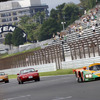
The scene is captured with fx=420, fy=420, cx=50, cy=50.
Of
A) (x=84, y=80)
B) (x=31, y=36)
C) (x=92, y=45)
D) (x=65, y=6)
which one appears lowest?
(x=84, y=80)

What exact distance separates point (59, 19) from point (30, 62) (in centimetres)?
5911

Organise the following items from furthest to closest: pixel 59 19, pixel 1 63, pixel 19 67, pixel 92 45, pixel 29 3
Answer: pixel 29 3 < pixel 59 19 < pixel 1 63 < pixel 19 67 < pixel 92 45

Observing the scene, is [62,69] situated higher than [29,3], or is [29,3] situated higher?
[29,3]

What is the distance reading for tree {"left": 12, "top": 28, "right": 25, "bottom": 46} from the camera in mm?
110306

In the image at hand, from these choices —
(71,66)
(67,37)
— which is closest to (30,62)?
(67,37)

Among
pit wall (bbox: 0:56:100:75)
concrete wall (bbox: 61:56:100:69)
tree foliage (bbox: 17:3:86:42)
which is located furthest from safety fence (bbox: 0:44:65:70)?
tree foliage (bbox: 17:3:86:42)

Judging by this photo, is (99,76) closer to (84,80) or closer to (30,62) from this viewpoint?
(84,80)

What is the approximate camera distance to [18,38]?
110250 mm

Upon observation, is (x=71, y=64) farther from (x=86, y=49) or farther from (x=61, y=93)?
(x=61, y=93)

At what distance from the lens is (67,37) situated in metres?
56.9

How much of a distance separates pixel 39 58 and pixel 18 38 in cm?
6194

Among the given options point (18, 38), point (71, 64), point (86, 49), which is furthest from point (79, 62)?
point (18, 38)

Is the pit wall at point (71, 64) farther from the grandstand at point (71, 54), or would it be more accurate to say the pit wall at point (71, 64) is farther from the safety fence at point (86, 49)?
the safety fence at point (86, 49)

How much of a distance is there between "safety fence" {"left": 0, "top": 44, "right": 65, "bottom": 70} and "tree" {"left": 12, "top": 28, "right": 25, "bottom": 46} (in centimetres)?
5059
